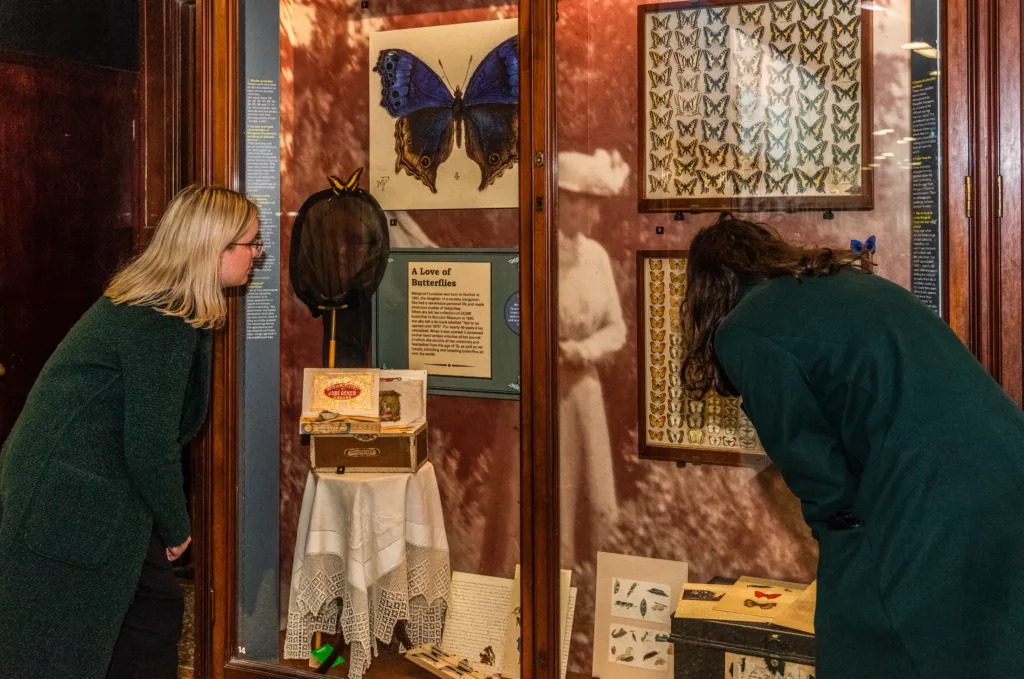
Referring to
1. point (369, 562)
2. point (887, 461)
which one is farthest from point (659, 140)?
point (369, 562)

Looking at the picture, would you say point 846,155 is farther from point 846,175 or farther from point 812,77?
point 812,77

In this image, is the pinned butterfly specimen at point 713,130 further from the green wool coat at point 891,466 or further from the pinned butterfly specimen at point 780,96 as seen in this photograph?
the green wool coat at point 891,466

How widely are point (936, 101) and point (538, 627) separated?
1.77m

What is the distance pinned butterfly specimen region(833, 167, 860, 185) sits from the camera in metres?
2.51

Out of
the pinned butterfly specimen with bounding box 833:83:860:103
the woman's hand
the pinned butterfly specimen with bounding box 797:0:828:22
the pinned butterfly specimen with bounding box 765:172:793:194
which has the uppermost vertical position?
the pinned butterfly specimen with bounding box 797:0:828:22

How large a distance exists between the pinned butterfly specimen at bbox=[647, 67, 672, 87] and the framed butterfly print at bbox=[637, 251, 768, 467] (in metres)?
0.47

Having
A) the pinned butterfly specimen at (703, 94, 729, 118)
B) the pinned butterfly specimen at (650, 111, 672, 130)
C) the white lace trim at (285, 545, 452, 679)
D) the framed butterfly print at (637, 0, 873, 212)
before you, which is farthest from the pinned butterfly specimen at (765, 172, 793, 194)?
the white lace trim at (285, 545, 452, 679)

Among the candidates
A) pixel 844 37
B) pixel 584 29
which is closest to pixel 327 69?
pixel 584 29

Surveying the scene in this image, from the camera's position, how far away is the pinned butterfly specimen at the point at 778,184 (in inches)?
101

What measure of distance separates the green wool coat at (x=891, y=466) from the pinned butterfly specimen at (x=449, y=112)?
120 centimetres

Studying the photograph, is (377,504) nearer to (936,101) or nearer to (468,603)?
(468,603)

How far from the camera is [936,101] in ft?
7.84

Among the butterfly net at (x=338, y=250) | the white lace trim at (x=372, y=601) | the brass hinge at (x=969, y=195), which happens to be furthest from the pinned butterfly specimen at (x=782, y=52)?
the white lace trim at (x=372, y=601)

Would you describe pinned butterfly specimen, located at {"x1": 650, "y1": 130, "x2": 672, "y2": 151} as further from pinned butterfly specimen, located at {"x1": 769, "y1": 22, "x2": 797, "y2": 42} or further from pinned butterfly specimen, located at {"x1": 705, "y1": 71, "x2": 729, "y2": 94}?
pinned butterfly specimen, located at {"x1": 769, "y1": 22, "x2": 797, "y2": 42}
